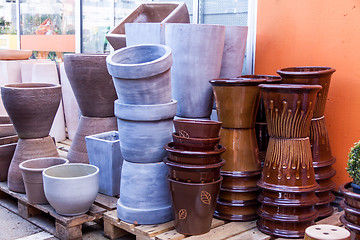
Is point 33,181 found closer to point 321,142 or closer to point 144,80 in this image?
point 144,80

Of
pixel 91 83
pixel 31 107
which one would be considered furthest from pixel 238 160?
pixel 31 107

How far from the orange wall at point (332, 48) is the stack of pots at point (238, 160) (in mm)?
631

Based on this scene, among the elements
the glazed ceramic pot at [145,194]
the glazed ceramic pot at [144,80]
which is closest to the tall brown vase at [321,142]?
the glazed ceramic pot at [144,80]

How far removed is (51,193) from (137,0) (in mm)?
3057

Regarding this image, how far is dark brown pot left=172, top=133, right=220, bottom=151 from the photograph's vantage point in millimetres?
2299

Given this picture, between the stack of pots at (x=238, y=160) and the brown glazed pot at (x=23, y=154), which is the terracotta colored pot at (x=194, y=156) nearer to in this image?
the stack of pots at (x=238, y=160)

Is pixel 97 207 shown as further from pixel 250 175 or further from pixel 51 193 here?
pixel 250 175

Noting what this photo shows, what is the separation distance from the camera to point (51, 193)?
2574 millimetres

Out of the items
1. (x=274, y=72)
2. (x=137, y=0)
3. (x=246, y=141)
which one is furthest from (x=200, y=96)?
(x=137, y=0)

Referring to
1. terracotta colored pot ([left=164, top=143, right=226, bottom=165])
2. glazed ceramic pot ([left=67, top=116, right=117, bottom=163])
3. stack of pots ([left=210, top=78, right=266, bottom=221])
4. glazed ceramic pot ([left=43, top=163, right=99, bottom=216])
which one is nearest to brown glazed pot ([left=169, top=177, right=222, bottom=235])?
terracotta colored pot ([left=164, top=143, right=226, bottom=165])

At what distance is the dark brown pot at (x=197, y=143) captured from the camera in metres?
2.30

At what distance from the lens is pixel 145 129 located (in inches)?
96.5

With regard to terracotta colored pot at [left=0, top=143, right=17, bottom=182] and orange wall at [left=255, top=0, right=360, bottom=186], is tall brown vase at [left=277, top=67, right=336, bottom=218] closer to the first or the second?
orange wall at [left=255, top=0, right=360, bottom=186]

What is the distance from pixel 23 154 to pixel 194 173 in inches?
55.7
